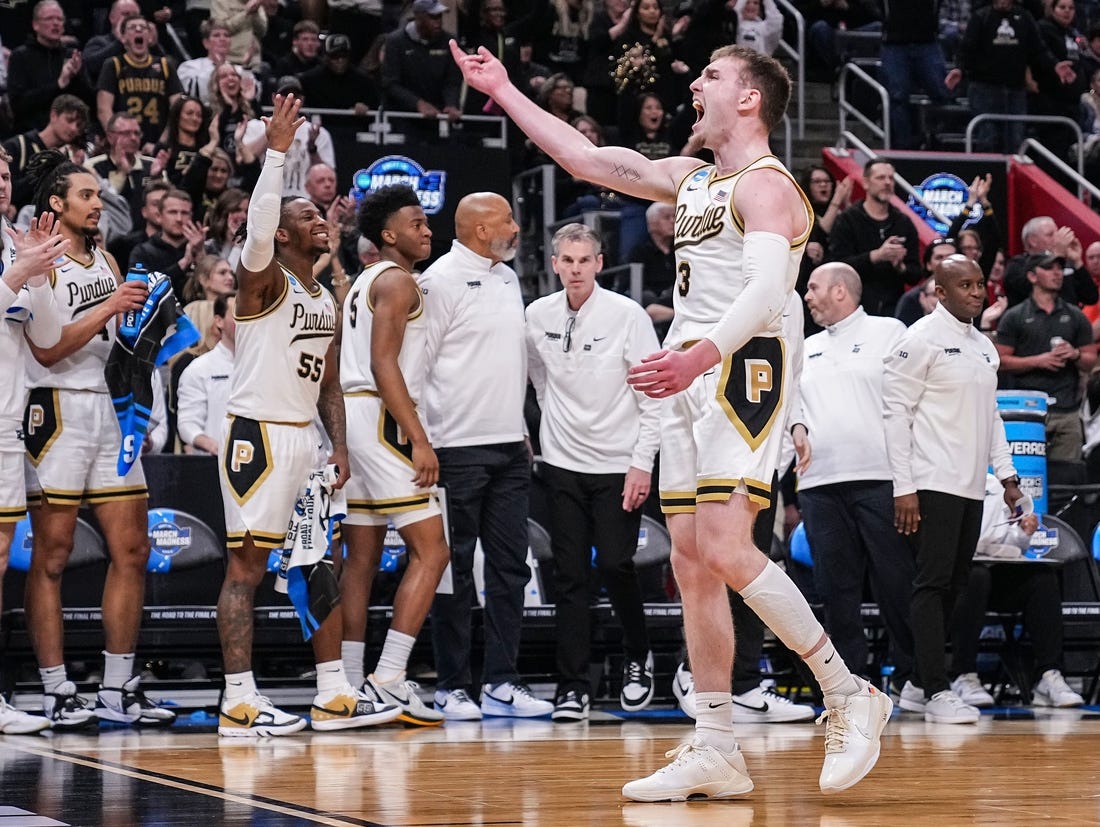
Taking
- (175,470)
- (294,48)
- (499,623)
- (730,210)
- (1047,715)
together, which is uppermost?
(294,48)

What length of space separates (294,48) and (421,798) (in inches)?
436

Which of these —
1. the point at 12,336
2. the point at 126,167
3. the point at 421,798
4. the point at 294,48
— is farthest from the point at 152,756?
the point at 294,48

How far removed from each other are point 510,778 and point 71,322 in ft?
10.6

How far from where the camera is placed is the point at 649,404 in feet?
27.7

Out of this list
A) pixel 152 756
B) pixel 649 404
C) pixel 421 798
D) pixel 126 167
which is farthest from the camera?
pixel 126 167

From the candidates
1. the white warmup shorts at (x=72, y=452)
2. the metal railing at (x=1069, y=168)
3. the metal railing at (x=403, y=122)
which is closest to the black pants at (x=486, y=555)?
the white warmup shorts at (x=72, y=452)

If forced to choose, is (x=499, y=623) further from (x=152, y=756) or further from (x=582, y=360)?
(x=152, y=756)

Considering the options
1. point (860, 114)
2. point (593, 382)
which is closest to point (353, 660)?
point (593, 382)

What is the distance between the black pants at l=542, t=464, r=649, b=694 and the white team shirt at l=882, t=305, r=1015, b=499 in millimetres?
1361

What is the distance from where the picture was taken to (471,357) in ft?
28.0

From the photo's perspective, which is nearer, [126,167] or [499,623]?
[499,623]

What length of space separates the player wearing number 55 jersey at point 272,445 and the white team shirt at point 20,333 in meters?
0.82

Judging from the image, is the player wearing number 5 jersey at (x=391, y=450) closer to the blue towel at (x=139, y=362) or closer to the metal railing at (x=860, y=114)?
the blue towel at (x=139, y=362)

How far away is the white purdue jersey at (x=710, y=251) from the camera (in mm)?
5434
